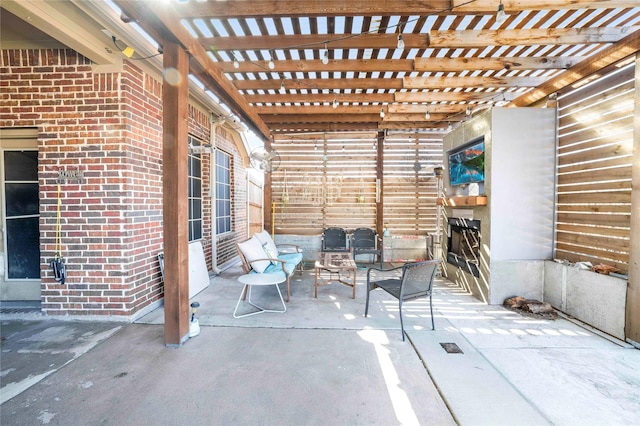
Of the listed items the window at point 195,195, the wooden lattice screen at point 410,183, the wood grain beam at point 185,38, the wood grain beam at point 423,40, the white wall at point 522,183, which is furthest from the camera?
the wooden lattice screen at point 410,183

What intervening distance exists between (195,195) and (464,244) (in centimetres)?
482

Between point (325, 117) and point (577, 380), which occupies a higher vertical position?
point (325, 117)

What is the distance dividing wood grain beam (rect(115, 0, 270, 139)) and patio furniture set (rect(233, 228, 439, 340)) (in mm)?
2150

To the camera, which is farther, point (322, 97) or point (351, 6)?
point (322, 97)

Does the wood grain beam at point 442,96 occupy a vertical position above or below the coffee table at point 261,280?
above

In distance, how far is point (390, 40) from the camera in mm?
3107

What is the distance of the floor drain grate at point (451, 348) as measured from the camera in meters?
2.51

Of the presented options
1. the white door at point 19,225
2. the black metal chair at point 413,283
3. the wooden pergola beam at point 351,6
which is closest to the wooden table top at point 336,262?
the black metal chair at point 413,283

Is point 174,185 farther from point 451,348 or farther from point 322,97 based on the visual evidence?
point 322,97

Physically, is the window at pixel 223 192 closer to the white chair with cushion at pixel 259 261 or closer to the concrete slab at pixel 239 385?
the white chair with cushion at pixel 259 261

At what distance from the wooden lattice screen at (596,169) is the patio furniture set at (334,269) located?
207 centimetres

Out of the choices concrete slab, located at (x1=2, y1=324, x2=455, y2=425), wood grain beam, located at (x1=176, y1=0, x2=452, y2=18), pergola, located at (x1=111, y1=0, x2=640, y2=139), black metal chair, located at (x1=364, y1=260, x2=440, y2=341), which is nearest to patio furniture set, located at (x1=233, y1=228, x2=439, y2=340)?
black metal chair, located at (x1=364, y1=260, x2=440, y2=341)

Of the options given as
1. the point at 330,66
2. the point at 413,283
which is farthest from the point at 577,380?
the point at 330,66

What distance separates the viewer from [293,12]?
2596 mm
